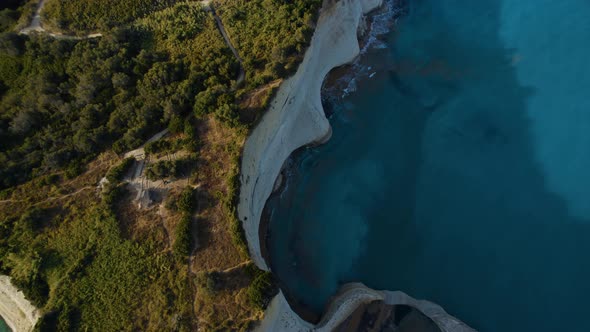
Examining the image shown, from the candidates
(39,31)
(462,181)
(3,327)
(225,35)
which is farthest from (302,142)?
(39,31)

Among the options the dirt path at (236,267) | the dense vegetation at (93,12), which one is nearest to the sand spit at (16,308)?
the dirt path at (236,267)

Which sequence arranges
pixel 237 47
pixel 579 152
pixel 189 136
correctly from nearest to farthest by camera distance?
pixel 189 136, pixel 237 47, pixel 579 152

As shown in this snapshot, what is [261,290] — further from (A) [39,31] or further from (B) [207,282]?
(A) [39,31]

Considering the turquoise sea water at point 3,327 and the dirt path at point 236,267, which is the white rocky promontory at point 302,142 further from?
the turquoise sea water at point 3,327

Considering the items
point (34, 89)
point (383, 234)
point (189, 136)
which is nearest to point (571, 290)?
point (383, 234)

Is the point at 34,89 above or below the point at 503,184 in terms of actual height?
above

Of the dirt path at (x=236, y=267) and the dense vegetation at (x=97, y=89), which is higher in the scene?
the dense vegetation at (x=97, y=89)

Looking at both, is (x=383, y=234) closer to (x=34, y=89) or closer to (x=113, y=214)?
(x=113, y=214)
